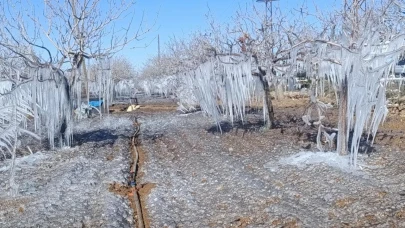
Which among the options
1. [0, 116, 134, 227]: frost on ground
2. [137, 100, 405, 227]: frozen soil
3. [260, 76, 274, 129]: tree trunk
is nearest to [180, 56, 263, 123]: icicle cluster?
[260, 76, 274, 129]: tree trunk

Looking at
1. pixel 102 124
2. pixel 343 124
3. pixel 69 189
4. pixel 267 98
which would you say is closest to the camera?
pixel 69 189

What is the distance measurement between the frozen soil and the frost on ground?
0.59 meters

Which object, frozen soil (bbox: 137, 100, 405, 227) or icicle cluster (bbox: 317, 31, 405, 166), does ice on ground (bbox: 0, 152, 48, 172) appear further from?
icicle cluster (bbox: 317, 31, 405, 166)

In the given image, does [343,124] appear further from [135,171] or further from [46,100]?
[46,100]

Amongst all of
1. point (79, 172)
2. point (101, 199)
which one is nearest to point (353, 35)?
point (101, 199)

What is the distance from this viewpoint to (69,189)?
28.5ft

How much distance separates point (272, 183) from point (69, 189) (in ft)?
11.7

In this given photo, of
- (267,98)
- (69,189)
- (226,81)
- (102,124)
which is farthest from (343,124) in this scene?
(102,124)

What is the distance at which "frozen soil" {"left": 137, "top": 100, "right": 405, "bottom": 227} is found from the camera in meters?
6.49

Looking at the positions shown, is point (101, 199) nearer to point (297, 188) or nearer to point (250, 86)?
point (297, 188)

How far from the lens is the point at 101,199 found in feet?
26.3

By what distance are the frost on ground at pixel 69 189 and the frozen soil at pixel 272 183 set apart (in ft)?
1.92

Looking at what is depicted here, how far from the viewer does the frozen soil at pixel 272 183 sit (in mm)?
6488

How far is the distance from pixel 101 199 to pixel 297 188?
3.19 meters
